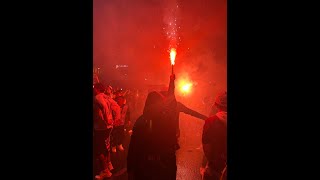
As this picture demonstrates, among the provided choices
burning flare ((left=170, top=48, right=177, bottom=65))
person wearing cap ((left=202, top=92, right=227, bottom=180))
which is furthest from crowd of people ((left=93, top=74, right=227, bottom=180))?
burning flare ((left=170, top=48, right=177, bottom=65))

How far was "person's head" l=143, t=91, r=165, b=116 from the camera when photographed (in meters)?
2.67

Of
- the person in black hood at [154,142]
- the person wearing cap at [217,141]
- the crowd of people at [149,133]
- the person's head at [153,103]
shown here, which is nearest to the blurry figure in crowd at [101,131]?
the crowd of people at [149,133]

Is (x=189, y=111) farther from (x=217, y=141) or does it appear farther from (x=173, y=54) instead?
(x=173, y=54)

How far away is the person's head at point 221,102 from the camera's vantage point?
2.62 meters

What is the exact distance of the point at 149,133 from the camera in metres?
2.71

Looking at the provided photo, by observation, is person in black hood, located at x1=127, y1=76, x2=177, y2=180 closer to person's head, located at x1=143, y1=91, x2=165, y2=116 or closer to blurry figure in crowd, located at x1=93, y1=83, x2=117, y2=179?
person's head, located at x1=143, y1=91, x2=165, y2=116

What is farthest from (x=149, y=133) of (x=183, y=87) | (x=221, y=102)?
(x=221, y=102)

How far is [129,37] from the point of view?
2.74 meters

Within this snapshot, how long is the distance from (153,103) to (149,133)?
28cm

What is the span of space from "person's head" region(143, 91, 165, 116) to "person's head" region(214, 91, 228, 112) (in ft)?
1.60
